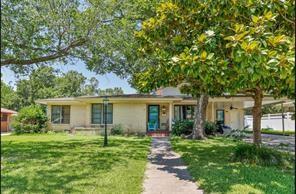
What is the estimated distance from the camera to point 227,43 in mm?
5754

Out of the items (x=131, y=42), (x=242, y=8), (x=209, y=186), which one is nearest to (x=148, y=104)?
(x=131, y=42)

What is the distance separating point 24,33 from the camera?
43.5ft

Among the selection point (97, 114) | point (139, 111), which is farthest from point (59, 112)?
point (139, 111)

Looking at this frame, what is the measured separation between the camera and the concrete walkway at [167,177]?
7.55 meters

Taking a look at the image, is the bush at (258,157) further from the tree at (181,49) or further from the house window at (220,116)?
the house window at (220,116)

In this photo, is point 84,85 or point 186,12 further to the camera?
point 84,85

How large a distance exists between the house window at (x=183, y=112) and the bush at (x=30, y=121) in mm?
11752

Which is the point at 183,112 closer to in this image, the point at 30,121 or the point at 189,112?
the point at 189,112

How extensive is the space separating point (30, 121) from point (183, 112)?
→ 1359cm

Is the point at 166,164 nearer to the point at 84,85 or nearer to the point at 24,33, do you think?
the point at 24,33

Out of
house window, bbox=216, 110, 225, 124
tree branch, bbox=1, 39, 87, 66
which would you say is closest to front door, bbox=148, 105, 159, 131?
house window, bbox=216, 110, 225, 124

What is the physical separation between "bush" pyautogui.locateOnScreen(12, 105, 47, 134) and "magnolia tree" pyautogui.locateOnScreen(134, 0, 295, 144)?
66.7ft

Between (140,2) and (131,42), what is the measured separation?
1766 mm

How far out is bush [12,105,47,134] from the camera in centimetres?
2809
